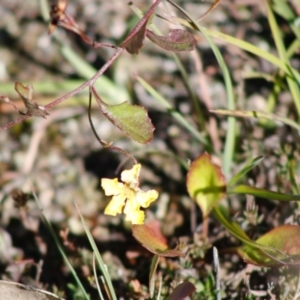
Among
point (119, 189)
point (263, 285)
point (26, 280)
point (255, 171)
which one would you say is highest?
point (119, 189)

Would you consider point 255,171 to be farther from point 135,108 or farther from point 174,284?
point 135,108

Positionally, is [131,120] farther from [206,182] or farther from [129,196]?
[206,182]

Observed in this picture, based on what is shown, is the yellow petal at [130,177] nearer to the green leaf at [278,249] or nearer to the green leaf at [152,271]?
the green leaf at [152,271]

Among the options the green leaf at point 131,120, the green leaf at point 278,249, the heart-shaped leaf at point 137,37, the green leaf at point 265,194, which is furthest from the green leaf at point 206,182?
the heart-shaped leaf at point 137,37

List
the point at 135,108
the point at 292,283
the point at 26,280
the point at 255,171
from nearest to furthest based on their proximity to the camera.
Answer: the point at 135,108 < the point at 292,283 < the point at 26,280 < the point at 255,171

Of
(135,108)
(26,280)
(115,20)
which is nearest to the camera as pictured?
(135,108)

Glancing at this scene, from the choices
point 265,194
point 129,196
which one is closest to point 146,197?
point 129,196

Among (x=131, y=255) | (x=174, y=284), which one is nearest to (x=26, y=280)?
(x=131, y=255)
